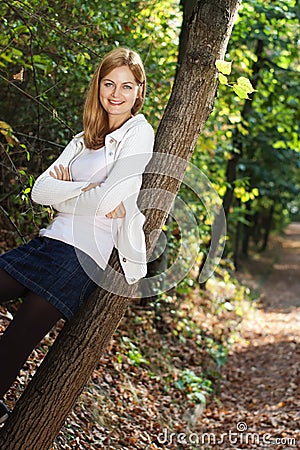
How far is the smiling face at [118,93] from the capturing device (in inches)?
138

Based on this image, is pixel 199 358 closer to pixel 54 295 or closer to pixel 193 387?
pixel 193 387

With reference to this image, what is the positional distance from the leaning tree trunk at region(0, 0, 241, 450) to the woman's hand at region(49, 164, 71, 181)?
0.45 meters

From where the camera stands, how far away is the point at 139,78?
3.56 m

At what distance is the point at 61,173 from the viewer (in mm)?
3455

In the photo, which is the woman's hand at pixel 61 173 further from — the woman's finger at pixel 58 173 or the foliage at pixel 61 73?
the foliage at pixel 61 73

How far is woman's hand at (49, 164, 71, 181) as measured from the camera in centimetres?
345

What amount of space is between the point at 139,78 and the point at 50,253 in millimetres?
1126

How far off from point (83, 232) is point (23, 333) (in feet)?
1.99

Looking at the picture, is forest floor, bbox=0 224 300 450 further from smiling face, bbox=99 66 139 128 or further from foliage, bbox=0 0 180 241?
smiling face, bbox=99 66 139 128

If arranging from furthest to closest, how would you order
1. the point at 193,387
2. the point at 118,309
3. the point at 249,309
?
the point at 249,309, the point at 193,387, the point at 118,309

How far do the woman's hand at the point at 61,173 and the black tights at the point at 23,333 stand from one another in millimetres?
661

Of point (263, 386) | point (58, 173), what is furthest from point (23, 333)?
point (263, 386)

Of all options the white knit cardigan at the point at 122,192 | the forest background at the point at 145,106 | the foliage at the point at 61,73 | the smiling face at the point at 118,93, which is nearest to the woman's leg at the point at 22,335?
the white knit cardigan at the point at 122,192

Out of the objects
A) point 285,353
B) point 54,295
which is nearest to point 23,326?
point 54,295
